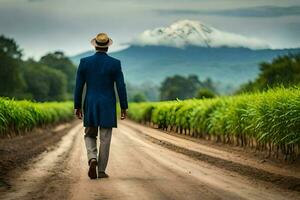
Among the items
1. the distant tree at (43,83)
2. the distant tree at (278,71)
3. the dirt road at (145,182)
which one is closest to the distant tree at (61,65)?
the distant tree at (43,83)

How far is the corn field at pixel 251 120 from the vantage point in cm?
1373

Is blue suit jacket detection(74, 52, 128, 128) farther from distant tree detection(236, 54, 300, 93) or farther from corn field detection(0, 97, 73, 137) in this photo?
distant tree detection(236, 54, 300, 93)

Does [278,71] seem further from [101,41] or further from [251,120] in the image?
[101,41]

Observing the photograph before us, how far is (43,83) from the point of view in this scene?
134625 mm

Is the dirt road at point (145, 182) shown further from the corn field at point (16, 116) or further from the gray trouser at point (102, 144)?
the corn field at point (16, 116)

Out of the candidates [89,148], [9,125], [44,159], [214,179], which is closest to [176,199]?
[214,179]

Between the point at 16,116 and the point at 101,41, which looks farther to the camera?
the point at 16,116

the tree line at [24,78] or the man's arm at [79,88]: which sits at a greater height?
the tree line at [24,78]

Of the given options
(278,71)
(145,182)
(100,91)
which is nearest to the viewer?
(145,182)

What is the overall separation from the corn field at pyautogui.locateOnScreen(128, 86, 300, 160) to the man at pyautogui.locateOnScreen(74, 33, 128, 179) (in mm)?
3959

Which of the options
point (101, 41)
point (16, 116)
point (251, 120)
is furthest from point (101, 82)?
point (16, 116)

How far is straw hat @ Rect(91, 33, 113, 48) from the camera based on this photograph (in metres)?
10.9

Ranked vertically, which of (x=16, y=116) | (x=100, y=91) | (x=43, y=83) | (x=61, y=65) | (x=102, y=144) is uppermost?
(x=61, y=65)

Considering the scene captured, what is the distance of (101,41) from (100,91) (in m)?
0.86
